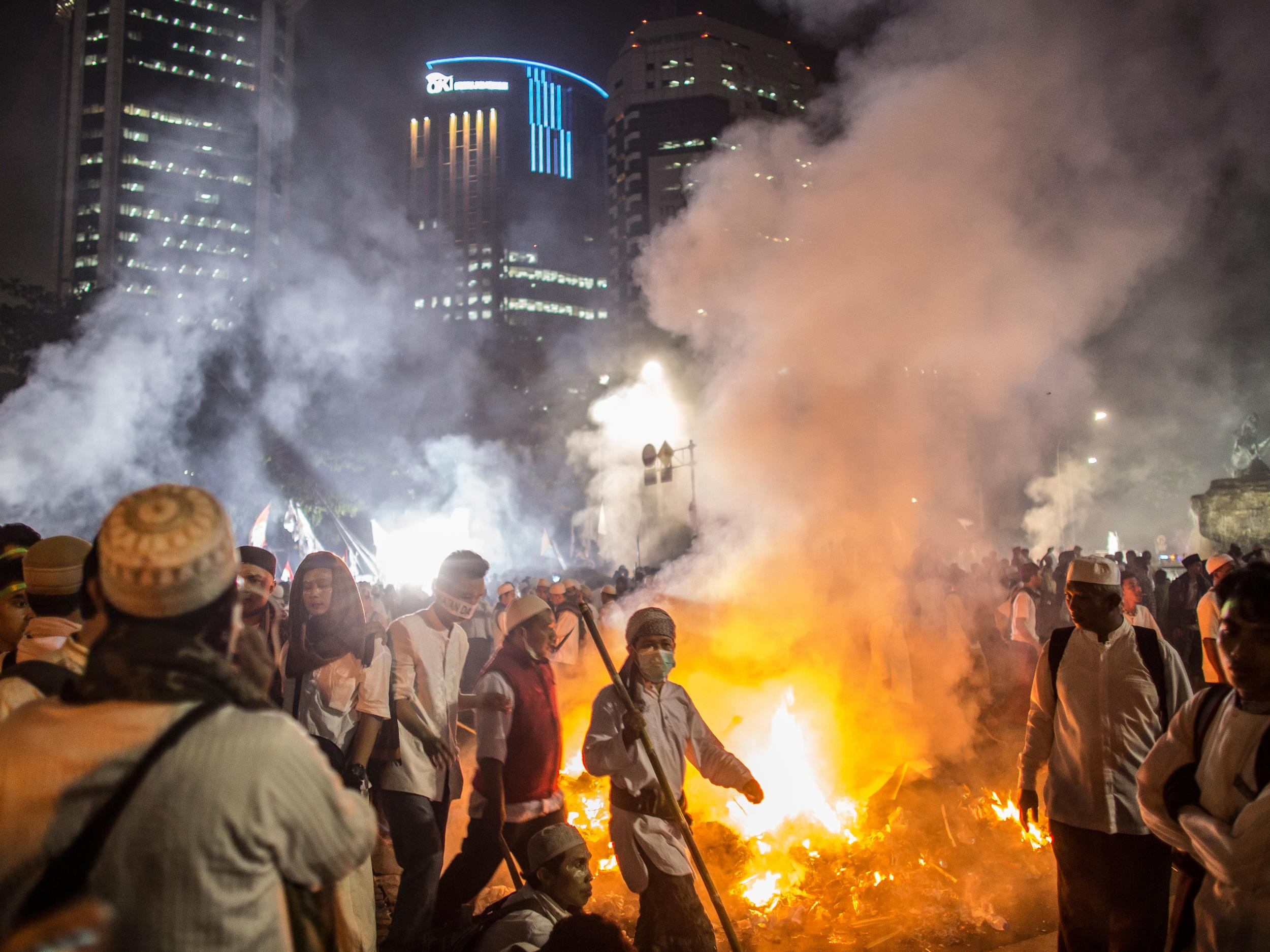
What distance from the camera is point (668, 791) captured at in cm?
364

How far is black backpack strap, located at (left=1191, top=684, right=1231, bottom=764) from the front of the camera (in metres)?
2.54

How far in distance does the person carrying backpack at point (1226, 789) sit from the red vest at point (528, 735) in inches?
104

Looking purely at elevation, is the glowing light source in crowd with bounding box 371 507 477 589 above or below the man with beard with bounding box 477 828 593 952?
above

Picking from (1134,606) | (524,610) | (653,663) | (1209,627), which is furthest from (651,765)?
(1134,606)

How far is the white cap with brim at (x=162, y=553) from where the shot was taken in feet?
4.86

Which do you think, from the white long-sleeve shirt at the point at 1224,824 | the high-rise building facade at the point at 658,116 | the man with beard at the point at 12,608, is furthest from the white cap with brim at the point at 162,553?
the high-rise building facade at the point at 658,116

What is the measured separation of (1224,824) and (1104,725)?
1.23 m

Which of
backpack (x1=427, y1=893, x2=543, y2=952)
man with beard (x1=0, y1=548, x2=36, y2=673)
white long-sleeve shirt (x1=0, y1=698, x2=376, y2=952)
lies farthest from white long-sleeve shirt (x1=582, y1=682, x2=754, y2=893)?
man with beard (x1=0, y1=548, x2=36, y2=673)

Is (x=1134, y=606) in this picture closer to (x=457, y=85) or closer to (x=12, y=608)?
(x=12, y=608)

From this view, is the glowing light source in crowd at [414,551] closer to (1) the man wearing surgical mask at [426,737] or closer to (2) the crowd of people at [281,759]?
(1) the man wearing surgical mask at [426,737]

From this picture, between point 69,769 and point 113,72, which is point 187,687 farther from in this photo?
point 113,72

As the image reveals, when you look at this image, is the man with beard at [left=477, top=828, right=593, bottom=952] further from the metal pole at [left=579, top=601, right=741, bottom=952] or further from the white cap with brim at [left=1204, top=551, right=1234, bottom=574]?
the white cap with brim at [left=1204, top=551, right=1234, bottom=574]

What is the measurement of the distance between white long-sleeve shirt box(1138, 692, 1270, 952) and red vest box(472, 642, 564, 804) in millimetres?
2644

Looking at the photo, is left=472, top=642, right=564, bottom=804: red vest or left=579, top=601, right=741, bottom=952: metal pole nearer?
left=579, top=601, right=741, bottom=952: metal pole
